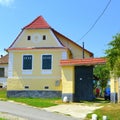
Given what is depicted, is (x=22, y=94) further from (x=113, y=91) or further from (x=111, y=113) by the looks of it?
(x=111, y=113)

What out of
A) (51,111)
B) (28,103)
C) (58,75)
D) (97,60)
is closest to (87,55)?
(58,75)

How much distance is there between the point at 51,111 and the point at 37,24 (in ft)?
53.3

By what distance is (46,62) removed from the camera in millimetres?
38312

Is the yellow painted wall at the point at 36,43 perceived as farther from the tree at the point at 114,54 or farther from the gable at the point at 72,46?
the tree at the point at 114,54

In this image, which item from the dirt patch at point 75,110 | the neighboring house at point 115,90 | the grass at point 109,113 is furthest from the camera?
the neighboring house at point 115,90

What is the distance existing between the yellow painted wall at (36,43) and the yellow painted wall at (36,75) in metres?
0.89

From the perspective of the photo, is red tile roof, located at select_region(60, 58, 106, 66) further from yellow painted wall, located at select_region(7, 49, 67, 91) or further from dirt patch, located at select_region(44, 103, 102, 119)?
yellow painted wall, located at select_region(7, 49, 67, 91)

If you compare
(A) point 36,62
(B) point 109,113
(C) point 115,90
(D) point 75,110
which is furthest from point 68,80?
(B) point 109,113

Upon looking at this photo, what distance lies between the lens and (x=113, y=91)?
96.8ft

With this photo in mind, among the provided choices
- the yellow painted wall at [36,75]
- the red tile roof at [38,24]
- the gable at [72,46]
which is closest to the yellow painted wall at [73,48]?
the gable at [72,46]

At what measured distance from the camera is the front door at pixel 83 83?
108 feet

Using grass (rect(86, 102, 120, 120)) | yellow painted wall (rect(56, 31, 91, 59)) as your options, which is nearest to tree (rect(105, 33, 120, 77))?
grass (rect(86, 102, 120, 120))

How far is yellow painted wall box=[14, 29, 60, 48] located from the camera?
39.0 metres

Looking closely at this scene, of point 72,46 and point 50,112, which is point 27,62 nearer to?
point 72,46
